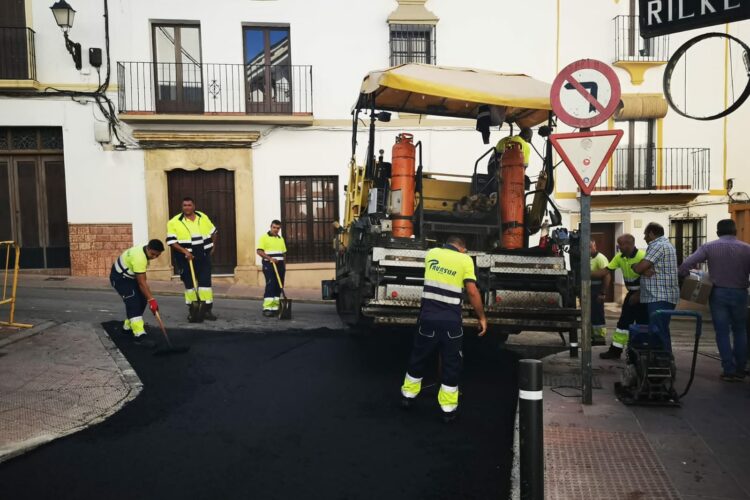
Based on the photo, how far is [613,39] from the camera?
15023 mm

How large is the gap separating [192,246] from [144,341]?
6.25 feet

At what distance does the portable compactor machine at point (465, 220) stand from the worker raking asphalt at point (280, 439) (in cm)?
83

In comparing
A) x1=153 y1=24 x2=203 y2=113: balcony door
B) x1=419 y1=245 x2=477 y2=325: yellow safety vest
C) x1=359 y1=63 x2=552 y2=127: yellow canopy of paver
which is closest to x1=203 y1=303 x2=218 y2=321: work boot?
x1=359 y1=63 x2=552 y2=127: yellow canopy of paver

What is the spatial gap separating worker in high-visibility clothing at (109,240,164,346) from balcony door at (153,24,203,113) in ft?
26.0

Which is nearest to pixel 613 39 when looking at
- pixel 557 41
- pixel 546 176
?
pixel 557 41

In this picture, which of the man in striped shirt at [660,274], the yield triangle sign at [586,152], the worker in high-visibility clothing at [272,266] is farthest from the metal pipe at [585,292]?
the worker in high-visibility clothing at [272,266]

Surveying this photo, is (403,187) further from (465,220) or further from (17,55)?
(17,55)

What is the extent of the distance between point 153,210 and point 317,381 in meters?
9.57

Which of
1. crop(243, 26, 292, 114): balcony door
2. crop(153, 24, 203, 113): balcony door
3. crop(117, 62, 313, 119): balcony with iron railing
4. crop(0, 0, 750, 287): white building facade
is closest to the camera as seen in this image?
crop(0, 0, 750, 287): white building facade

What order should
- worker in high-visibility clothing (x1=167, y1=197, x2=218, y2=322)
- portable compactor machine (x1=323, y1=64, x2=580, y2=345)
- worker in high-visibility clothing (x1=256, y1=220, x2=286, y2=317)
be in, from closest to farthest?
portable compactor machine (x1=323, y1=64, x2=580, y2=345), worker in high-visibility clothing (x1=167, y1=197, x2=218, y2=322), worker in high-visibility clothing (x1=256, y1=220, x2=286, y2=317)

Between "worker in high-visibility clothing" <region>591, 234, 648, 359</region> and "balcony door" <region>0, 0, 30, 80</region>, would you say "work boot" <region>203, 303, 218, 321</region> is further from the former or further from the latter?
"balcony door" <region>0, 0, 30, 80</region>

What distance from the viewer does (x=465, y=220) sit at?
7.32 metres

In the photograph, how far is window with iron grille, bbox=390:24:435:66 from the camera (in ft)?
46.9

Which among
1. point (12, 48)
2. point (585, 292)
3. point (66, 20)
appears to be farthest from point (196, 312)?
point (12, 48)
